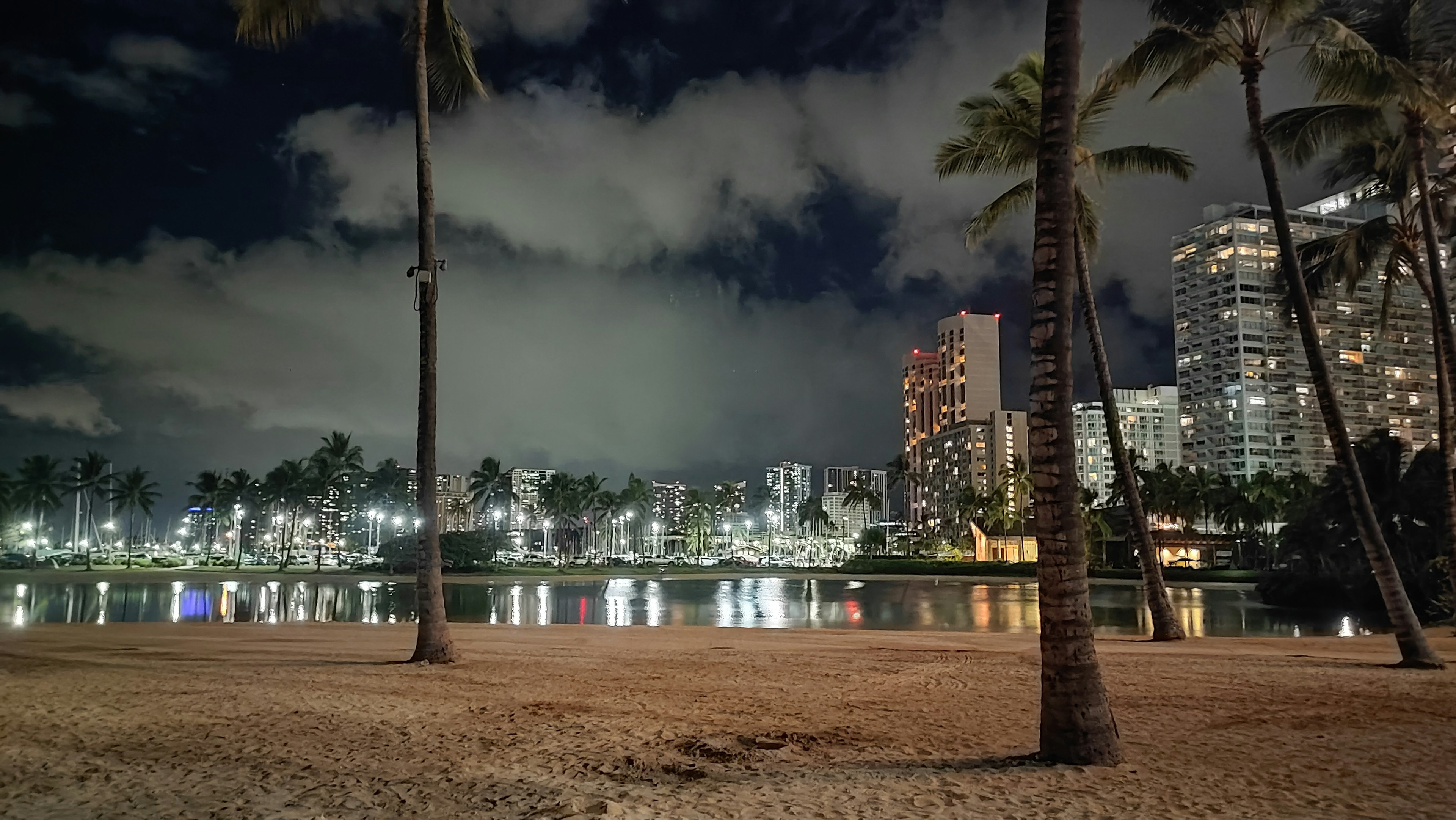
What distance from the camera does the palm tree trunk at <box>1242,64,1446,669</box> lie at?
15227 millimetres

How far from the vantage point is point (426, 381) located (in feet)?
51.4

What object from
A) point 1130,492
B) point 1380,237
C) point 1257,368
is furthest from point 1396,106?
point 1257,368

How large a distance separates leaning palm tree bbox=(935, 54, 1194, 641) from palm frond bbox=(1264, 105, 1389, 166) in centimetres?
362

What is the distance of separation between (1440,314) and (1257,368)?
531 feet

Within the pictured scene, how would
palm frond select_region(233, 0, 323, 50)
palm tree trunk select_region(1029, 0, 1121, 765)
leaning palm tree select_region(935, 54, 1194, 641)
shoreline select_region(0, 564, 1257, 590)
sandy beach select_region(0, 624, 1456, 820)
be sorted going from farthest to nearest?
shoreline select_region(0, 564, 1257, 590)
leaning palm tree select_region(935, 54, 1194, 641)
palm frond select_region(233, 0, 323, 50)
palm tree trunk select_region(1029, 0, 1121, 765)
sandy beach select_region(0, 624, 1456, 820)

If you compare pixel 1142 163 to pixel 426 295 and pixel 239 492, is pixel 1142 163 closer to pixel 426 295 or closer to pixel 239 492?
pixel 426 295

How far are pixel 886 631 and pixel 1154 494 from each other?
84.0 m

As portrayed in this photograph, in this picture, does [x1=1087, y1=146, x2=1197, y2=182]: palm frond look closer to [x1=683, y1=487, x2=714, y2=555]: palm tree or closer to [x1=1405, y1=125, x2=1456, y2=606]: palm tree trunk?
[x1=1405, y1=125, x2=1456, y2=606]: palm tree trunk

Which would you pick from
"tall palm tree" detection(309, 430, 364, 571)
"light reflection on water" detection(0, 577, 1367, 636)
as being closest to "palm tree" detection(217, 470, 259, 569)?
"tall palm tree" detection(309, 430, 364, 571)

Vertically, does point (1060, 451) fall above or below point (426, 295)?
below

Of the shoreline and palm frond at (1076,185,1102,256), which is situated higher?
palm frond at (1076,185,1102,256)

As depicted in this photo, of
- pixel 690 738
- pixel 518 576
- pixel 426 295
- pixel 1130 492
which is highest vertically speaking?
pixel 426 295

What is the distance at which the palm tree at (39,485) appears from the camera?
9594 centimetres

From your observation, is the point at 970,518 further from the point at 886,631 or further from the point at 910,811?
the point at 910,811
